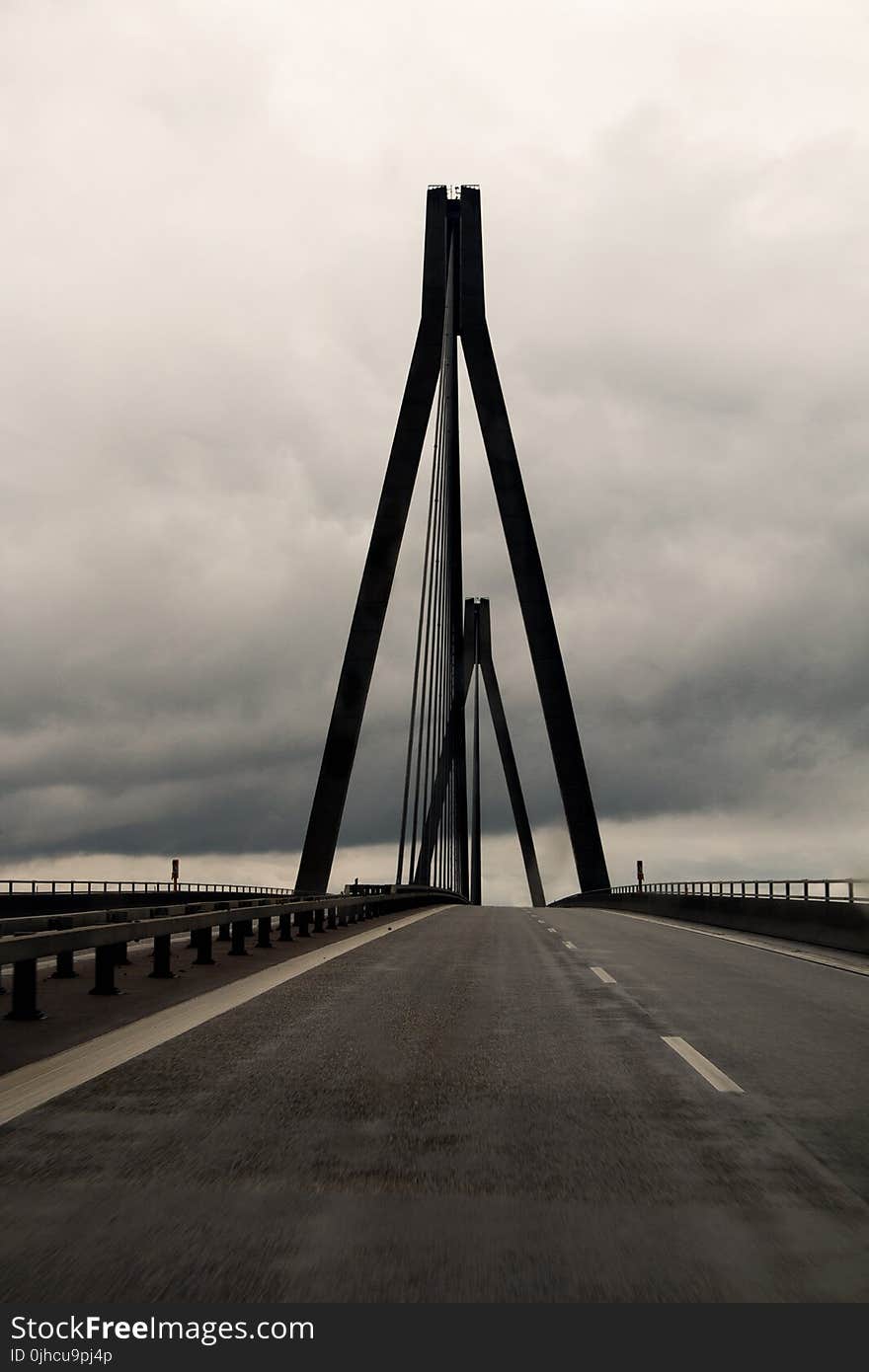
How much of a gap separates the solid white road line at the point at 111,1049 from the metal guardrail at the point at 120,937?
2.48ft

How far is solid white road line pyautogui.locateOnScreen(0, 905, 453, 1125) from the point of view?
689cm

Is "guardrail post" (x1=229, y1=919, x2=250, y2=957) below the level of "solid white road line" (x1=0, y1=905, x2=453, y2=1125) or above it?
above

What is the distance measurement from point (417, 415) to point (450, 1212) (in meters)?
42.8

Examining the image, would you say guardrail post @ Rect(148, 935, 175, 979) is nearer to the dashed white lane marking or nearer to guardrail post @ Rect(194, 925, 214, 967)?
guardrail post @ Rect(194, 925, 214, 967)

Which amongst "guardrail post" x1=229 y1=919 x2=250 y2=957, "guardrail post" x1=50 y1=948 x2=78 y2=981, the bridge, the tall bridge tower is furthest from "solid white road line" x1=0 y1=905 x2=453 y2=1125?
the tall bridge tower

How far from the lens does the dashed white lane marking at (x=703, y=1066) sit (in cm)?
716

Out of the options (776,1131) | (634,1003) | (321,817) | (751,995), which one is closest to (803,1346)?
(776,1131)

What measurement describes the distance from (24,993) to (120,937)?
1.57 m

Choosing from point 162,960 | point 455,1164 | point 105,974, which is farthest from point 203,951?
point 455,1164

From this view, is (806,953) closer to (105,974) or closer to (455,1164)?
(105,974)

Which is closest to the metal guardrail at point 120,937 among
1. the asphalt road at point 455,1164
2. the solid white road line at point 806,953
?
the asphalt road at point 455,1164

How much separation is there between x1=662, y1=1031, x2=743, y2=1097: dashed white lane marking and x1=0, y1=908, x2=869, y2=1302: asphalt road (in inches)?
1.7

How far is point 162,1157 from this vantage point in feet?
17.8

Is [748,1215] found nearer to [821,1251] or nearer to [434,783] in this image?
[821,1251]
